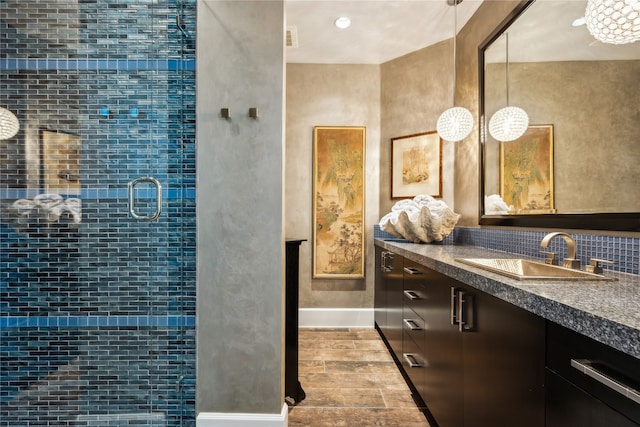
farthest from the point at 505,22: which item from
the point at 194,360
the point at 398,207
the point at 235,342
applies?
the point at 194,360

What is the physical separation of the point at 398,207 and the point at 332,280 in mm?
1123

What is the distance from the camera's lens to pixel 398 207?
308 cm

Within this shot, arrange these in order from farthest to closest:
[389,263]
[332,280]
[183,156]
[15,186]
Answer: [332,280]
[389,263]
[183,156]
[15,186]

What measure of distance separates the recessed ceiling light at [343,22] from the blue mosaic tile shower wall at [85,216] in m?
1.73

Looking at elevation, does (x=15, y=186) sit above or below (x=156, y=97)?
below

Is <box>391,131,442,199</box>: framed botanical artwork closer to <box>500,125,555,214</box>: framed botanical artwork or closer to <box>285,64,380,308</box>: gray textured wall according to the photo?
<box>285,64,380,308</box>: gray textured wall

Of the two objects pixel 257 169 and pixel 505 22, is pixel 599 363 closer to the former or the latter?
pixel 257 169

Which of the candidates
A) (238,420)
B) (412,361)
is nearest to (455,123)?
(412,361)

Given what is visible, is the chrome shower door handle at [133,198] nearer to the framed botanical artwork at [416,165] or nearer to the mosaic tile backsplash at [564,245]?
the mosaic tile backsplash at [564,245]

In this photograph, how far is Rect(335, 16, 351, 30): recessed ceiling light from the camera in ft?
9.82

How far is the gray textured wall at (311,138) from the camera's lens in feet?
12.0

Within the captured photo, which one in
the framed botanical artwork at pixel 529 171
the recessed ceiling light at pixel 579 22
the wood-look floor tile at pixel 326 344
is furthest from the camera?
the wood-look floor tile at pixel 326 344

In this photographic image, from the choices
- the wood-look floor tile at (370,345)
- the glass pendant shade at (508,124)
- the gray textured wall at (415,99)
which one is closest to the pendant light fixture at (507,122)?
the glass pendant shade at (508,124)

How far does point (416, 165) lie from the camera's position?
345cm
